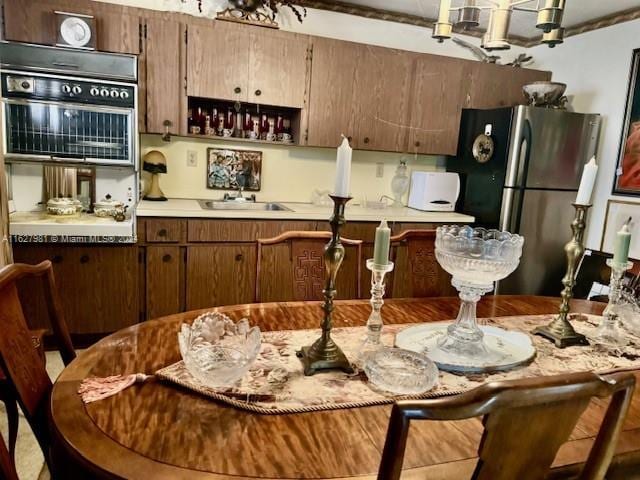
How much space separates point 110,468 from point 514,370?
102 cm

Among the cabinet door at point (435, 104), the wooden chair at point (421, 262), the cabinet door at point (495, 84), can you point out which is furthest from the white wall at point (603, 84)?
the wooden chair at point (421, 262)

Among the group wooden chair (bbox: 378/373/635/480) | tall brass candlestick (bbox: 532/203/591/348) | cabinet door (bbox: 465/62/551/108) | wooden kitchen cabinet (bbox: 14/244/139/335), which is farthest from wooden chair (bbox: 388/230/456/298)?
cabinet door (bbox: 465/62/551/108)

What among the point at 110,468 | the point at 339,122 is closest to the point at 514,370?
the point at 110,468

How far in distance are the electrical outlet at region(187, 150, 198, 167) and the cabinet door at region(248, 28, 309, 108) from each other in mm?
602

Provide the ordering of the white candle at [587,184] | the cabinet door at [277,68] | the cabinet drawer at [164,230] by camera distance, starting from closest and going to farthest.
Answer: the white candle at [587,184], the cabinet drawer at [164,230], the cabinet door at [277,68]

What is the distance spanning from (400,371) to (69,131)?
2.59 meters

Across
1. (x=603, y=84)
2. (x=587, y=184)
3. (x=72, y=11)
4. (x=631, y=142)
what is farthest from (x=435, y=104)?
(x=72, y=11)

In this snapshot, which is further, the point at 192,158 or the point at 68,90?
the point at 192,158

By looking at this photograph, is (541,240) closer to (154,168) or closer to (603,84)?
(603,84)

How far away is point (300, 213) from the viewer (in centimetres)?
313

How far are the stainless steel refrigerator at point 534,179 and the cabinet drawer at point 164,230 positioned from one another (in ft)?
7.37

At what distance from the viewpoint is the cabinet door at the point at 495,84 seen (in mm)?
3660

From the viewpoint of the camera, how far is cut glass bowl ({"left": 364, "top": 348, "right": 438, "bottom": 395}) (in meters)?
1.12

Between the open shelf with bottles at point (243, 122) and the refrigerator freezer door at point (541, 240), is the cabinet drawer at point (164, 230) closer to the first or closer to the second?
the open shelf with bottles at point (243, 122)
